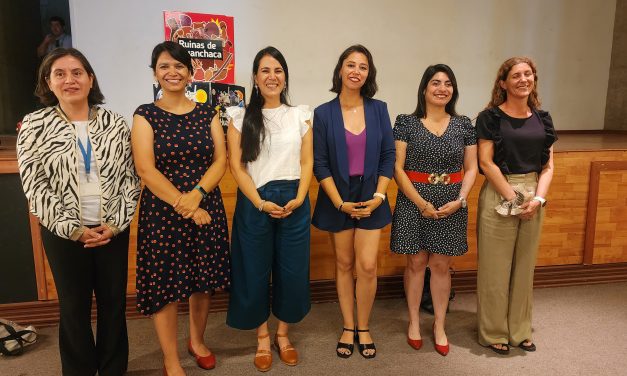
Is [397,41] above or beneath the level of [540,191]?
above

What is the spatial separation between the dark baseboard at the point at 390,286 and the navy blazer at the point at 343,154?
102cm

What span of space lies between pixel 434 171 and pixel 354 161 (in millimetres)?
445

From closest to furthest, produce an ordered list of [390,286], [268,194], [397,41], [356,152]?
[268,194] < [356,152] < [390,286] < [397,41]

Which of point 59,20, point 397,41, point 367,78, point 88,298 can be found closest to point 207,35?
point 59,20

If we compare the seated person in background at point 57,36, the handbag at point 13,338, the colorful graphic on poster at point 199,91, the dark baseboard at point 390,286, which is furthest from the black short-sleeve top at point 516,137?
the seated person in background at point 57,36

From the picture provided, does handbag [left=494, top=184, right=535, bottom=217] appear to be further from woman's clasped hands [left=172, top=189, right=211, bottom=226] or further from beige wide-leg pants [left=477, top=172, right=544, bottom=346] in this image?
woman's clasped hands [left=172, top=189, right=211, bottom=226]

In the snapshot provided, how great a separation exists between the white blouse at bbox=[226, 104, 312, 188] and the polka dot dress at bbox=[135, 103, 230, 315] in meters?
0.22

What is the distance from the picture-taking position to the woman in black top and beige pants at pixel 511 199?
99.8 inches

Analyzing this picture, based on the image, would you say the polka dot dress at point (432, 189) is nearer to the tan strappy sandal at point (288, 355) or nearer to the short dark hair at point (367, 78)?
the short dark hair at point (367, 78)

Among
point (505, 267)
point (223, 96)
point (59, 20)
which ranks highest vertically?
point (59, 20)

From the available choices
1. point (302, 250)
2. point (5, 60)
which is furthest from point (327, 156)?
point (5, 60)

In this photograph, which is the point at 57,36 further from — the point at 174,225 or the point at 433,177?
the point at 433,177

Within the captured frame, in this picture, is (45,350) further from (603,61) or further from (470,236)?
(603,61)

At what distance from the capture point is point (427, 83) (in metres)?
2.54
